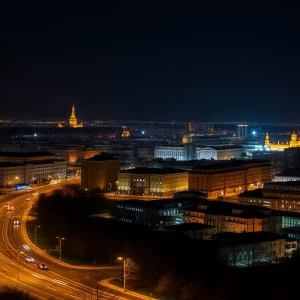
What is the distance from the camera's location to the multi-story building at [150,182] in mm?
42781

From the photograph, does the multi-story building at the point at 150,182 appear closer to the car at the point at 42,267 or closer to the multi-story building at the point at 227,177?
the multi-story building at the point at 227,177

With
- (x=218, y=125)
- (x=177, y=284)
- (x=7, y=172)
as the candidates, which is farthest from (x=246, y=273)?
(x=218, y=125)

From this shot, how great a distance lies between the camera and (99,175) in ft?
148

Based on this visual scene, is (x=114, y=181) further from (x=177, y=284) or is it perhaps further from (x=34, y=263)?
(x=177, y=284)

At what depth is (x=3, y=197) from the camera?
1578 inches

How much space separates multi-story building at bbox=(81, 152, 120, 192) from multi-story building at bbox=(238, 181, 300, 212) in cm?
1078

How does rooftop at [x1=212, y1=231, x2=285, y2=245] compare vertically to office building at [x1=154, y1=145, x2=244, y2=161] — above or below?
below

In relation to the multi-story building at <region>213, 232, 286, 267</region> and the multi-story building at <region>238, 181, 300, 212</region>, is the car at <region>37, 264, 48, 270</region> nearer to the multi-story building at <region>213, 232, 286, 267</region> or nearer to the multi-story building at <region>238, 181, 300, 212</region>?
the multi-story building at <region>213, 232, 286, 267</region>

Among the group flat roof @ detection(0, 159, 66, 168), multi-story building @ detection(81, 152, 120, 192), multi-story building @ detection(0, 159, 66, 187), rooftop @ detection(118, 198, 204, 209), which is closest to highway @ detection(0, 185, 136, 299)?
rooftop @ detection(118, 198, 204, 209)

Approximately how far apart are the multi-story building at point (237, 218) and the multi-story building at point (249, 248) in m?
2.94

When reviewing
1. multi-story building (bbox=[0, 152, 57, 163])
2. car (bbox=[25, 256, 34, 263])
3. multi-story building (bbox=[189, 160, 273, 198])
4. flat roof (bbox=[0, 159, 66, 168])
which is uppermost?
multi-story building (bbox=[0, 152, 57, 163])

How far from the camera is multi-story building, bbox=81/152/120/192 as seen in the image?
4475cm

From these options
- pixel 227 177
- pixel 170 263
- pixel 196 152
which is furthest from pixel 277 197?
pixel 196 152

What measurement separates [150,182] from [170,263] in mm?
21360
